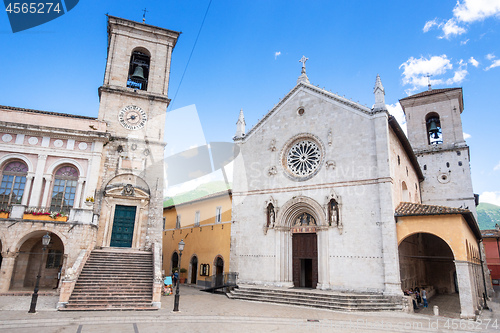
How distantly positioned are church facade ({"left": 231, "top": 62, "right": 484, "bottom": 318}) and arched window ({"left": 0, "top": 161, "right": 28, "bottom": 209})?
12.9 meters

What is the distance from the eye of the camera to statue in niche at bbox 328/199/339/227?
19.2m

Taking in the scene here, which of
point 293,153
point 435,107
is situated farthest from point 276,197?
point 435,107

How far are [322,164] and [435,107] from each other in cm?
1673

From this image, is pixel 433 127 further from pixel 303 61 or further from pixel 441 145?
pixel 303 61

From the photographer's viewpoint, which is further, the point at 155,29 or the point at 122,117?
the point at 155,29

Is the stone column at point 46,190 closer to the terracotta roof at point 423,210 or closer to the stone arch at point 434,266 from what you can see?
the terracotta roof at point 423,210

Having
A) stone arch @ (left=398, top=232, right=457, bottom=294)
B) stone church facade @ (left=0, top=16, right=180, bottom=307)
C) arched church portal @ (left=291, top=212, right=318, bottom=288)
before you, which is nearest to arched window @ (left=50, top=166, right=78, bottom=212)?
stone church facade @ (left=0, top=16, right=180, bottom=307)

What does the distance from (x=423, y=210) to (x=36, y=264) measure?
21.5 meters

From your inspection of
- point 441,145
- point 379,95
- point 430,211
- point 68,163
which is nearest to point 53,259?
point 68,163

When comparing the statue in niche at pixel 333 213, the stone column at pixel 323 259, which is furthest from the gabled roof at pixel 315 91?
the stone column at pixel 323 259

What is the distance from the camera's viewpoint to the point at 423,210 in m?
17.3

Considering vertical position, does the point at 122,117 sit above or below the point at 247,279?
above

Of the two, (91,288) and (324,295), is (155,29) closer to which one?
(91,288)

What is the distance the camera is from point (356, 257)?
1808 cm
